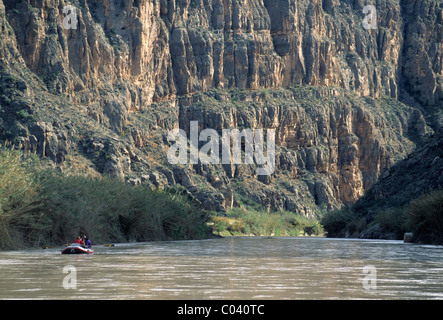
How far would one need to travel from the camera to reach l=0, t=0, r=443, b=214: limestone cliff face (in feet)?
401

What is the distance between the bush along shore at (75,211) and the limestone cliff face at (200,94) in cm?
3320

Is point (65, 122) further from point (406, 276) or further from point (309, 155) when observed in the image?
point (406, 276)

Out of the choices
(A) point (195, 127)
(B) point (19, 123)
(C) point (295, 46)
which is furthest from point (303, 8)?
(B) point (19, 123)

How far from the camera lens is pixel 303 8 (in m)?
195

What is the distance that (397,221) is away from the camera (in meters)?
79.9

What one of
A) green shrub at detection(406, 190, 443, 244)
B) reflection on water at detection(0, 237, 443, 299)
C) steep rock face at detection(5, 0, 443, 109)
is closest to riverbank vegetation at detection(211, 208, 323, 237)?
steep rock face at detection(5, 0, 443, 109)

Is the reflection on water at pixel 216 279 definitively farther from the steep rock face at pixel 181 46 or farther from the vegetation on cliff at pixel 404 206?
the steep rock face at pixel 181 46

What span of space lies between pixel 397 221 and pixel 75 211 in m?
34.9

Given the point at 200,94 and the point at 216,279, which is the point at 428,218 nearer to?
the point at 216,279

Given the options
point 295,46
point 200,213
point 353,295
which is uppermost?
point 295,46

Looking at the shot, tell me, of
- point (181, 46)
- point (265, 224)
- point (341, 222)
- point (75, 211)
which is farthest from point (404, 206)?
point (181, 46)

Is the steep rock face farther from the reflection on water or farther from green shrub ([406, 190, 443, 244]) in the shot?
the reflection on water

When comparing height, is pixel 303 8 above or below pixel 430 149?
above

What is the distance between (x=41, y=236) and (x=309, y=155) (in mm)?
133495
